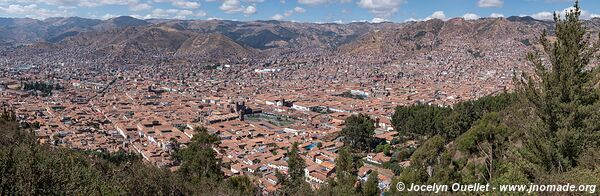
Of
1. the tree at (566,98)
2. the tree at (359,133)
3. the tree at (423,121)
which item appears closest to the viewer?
the tree at (566,98)

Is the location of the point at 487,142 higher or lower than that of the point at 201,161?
higher

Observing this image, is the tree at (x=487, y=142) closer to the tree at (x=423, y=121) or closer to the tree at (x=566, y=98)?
the tree at (x=566, y=98)

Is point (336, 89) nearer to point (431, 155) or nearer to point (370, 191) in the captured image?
point (431, 155)

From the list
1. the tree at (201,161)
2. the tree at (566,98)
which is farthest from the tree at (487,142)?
the tree at (201,161)

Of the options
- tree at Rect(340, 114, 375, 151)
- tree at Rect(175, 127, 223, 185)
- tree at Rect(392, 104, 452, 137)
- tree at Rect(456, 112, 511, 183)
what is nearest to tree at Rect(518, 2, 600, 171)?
tree at Rect(456, 112, 511, 183)

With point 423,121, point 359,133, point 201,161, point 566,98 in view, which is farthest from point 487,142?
point 359,133

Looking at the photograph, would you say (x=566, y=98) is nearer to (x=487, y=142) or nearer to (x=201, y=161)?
(x=487, y=142)

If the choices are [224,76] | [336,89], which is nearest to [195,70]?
[224,76]
